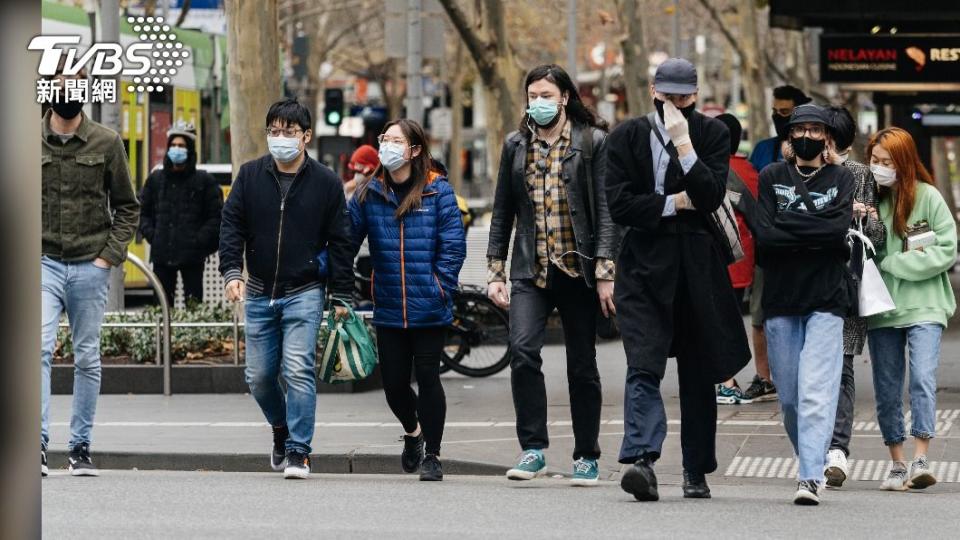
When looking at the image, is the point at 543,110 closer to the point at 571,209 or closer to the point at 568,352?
the point at 571,209

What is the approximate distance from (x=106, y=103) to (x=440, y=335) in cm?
849

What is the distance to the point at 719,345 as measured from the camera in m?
7.80

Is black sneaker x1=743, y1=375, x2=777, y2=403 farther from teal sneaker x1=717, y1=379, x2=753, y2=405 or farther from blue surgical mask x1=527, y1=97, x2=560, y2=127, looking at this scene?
blue surgical mask x1=527, y1=97, x2=560, y2=127


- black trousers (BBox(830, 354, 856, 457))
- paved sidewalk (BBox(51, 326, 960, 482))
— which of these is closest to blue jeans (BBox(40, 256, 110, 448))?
paved sidewalk (BBox(51, 326, 960, 482))

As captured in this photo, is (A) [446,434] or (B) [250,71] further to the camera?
(B) [250,71]

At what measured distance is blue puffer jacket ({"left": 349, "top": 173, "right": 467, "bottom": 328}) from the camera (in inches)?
341

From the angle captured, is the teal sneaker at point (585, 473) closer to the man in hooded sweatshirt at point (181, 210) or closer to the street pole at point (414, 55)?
the man in hooded sweatshirt at point (181, 210)

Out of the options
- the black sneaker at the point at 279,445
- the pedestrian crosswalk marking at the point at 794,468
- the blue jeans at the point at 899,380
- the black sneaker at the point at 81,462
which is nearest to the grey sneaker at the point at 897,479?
the blue jeans at the point at 899,380

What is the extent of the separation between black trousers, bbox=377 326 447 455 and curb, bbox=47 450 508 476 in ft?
1.81

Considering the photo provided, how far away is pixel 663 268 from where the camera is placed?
7.72m

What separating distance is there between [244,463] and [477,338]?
490 centimetres

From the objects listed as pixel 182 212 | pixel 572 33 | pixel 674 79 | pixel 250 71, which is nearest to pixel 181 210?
pixel 182 212

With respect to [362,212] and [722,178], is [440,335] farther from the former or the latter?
[722,178]

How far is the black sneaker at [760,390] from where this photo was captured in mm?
12039
